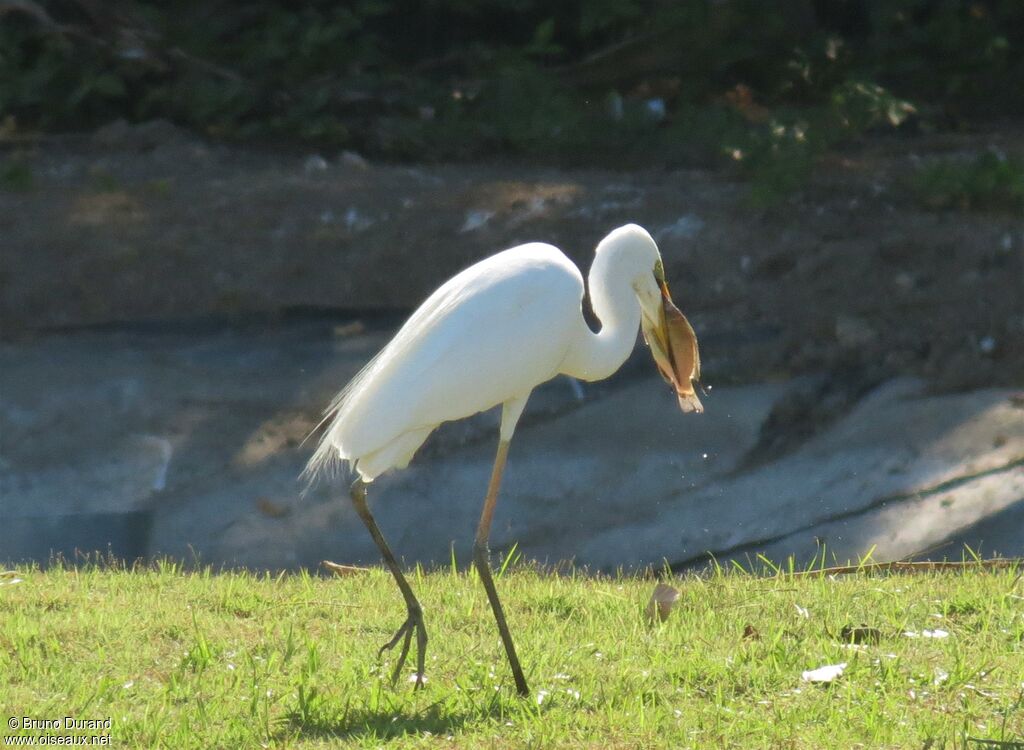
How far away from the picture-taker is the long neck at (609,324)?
4.23 meters

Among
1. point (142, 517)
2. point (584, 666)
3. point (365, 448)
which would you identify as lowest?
point (142, 517)

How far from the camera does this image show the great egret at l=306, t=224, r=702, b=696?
3.84 meters

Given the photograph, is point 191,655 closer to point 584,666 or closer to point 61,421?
point 584,666

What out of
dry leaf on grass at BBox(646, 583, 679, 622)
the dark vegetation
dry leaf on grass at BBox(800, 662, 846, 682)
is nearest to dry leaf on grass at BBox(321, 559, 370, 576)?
dry leaf on grass at BBox(646, 583, 679, 622)

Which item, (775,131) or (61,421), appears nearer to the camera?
(61,421)

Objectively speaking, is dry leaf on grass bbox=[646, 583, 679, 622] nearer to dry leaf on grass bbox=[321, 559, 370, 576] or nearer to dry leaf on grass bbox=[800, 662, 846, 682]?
dry leaf on grass bbox=[800, 662, 846, 682]

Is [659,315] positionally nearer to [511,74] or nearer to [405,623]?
[405,623]

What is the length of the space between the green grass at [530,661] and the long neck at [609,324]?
2.52 feet

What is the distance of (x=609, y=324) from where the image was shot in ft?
14.1

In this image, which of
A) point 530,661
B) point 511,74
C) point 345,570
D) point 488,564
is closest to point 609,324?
point 488,564

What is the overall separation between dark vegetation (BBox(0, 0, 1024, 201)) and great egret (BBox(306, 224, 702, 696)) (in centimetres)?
585

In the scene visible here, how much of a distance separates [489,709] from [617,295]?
1.28 m

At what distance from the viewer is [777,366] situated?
24.1ft

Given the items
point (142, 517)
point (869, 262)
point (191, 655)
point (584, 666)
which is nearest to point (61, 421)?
point (142, 517)
